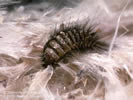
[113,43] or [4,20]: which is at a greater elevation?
[113,43]

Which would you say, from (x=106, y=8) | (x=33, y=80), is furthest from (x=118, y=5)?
(x=33, y=80)

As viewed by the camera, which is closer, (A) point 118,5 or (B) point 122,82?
(B) point 122,82

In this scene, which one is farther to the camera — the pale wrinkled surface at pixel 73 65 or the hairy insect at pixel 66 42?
the hairy insect at pixel 66 42

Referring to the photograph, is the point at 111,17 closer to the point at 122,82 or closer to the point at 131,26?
the point at 131,26

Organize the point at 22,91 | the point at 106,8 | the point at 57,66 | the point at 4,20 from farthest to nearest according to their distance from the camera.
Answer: the point at 4,20 < the point at 106,8 < the point at 57,66 < the point at 22,91
